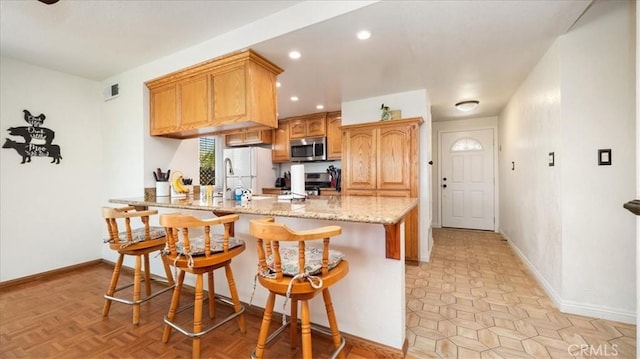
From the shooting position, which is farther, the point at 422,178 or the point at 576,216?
the point at 422,178

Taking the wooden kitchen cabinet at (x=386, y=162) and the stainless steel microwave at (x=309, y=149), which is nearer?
the wooden kitchen cabinet at (x=386, y=162)

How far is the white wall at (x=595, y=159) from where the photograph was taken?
78.2 inches

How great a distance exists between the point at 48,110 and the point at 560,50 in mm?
5300

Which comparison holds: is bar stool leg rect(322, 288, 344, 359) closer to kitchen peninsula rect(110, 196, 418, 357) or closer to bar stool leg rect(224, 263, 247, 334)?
kitchen peninsula rect(110, 196, 418, 357)

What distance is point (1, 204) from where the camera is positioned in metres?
2.82

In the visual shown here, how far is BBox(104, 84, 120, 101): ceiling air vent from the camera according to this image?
3.30 m

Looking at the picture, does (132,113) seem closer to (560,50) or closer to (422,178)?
(422,178)

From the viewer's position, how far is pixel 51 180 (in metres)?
3.16

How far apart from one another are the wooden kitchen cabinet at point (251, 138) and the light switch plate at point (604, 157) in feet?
15.1

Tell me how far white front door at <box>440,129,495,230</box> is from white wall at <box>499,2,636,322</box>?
3.08m

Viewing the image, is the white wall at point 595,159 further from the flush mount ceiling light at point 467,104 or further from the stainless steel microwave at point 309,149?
the stainless steel microwave at point 309,149

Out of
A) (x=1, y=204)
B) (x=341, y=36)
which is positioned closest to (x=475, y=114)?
(x=341, y=36)

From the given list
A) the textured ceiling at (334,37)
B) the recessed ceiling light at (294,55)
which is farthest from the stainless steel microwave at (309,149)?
the recessed ceiling light at (294,55)

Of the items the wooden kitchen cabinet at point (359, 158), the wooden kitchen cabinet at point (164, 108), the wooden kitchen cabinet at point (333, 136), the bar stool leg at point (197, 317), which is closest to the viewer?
the bar stool leg at point (197, 317)
